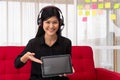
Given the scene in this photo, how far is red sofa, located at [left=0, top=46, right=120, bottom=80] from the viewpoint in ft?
7.82

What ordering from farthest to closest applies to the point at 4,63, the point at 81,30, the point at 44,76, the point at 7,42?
the point at 81,30
the point at 7,42
the point at 4,63
the point at 44,76

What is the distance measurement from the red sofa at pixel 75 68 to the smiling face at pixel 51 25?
707mm

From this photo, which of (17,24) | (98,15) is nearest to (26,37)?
(17,24)

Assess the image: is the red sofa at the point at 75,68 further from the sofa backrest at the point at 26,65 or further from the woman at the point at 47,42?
the woman at the point at 47,42

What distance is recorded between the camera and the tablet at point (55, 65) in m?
1.73

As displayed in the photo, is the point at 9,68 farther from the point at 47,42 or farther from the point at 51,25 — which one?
the point at 51,25

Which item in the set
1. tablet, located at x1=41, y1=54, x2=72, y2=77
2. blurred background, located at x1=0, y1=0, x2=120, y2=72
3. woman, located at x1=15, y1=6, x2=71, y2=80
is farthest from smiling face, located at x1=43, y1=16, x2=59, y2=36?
blurred background, located at x1=0, y1=0, x2=120, y2=72

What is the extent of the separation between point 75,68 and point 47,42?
765 mm

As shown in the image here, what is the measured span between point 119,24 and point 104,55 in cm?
50

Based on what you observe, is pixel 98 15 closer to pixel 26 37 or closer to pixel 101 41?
pixel 101 41

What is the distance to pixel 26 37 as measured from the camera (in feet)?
10.0

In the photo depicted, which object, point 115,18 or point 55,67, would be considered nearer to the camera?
point 55,67

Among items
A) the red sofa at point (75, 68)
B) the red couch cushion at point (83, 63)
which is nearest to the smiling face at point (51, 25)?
the red sofa at point (75, 68)

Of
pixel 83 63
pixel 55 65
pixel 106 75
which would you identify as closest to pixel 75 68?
pixel 83 63
